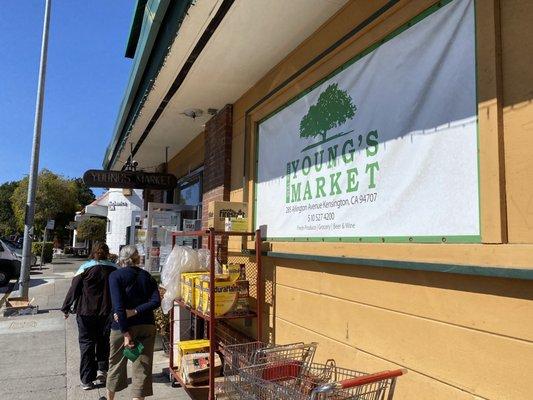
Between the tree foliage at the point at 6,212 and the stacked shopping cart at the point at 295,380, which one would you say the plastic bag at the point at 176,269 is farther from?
the tree foliage at the point at 6,212


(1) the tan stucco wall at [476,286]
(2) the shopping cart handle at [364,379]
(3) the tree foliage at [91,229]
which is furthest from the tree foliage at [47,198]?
(2) the shopping cart handle at [364,379]

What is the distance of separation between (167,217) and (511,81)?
7.26 m

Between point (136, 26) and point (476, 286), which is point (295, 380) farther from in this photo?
point (136, 26)

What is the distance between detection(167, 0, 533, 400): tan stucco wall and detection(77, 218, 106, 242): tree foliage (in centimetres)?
3452

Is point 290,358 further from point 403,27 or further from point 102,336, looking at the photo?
point 102,336

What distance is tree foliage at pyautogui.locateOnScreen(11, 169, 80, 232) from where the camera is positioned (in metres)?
36.0

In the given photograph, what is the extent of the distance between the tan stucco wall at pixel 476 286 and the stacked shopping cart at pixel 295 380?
0.20 meters

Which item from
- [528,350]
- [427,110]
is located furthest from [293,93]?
[528,350]

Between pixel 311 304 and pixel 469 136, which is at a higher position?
pixel 469 136

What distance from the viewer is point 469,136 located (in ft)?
8.11

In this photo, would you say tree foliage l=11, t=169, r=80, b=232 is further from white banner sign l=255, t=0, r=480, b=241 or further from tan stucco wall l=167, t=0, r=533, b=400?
tan stucco wall l=167, t=0, r=533, b=400

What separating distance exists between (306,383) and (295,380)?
0.09m

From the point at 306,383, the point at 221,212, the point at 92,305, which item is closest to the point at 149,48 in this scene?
the point at 221,212

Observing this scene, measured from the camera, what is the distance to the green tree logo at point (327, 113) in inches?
142
